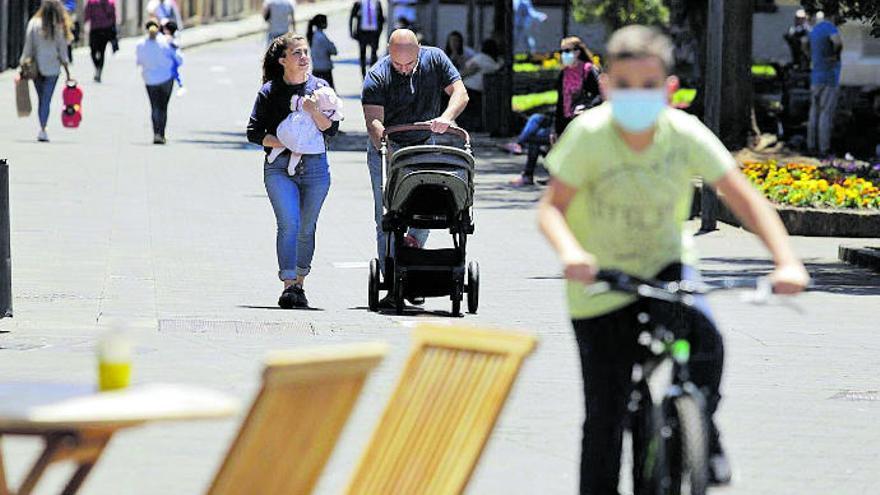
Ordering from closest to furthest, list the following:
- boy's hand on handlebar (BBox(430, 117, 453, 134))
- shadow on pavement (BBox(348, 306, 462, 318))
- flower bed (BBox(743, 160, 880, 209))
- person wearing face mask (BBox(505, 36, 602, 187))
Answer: boy's hand on handlebar (BBox(430, 117, 453, 134))
shadow on pavement (BBox(348, 306, 462, 318))
flower bed (BBox(743, 160, 880, 209))
person wearing face mask (BBox(505, 36, 602, 187))

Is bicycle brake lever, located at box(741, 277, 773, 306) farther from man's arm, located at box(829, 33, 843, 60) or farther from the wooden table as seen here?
man's arm, located at box(829, 33, 843, 60)

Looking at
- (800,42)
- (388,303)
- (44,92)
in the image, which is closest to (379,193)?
(388,303)

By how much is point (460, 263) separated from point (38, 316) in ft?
8.09

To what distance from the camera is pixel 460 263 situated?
531 inches

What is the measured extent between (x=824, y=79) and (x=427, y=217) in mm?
14290

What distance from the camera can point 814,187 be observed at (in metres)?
20.4

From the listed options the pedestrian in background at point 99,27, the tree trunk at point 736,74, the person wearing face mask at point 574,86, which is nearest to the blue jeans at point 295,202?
the person wearing face mask at point 574,86

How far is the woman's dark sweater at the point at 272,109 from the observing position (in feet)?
44.3

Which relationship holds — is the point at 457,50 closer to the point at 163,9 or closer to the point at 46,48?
the point at 46,48

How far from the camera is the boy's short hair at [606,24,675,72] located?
6188 millimetres

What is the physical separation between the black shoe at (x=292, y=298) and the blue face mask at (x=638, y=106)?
7650mm

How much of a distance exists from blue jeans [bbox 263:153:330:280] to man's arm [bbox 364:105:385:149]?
32 cm

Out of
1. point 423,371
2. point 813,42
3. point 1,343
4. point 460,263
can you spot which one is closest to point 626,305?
point 423,371

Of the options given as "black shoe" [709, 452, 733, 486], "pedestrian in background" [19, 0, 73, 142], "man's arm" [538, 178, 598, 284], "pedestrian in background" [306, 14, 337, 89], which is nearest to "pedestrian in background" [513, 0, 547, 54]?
"pedestrian in background" [306, 14, 337, 89]
